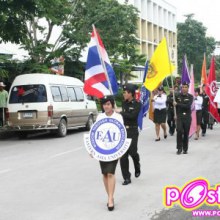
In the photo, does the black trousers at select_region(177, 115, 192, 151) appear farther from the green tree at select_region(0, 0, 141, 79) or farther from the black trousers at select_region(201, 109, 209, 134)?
the green tree at select_region(0, 0, 141, 79)

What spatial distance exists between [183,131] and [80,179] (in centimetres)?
390

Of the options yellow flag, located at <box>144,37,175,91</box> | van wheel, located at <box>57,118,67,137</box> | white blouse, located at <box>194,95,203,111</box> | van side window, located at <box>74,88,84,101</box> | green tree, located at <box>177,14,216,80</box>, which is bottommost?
van wheel, located at <box>57,118,67,137</box>

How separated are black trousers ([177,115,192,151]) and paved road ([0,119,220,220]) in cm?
29

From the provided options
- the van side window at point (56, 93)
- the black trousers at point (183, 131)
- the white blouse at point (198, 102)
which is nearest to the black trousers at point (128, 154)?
the black trousers at point (183, 131)

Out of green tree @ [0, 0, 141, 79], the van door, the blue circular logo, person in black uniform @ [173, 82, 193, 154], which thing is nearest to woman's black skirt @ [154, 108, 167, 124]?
person in black uniform @ [173, 82, 193, 154]

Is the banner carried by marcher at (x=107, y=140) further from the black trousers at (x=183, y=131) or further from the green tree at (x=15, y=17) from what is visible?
the green tree at (x=15, y=17)

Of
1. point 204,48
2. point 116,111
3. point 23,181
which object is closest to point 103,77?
point 116,111

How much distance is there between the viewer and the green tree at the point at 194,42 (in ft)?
267

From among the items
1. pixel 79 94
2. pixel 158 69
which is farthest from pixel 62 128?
pixel 158 69

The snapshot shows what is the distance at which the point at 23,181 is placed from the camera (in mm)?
8766

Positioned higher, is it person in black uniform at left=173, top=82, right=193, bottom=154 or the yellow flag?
the yellow flag

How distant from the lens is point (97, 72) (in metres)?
8.46

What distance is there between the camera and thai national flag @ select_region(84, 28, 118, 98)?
839 centimetres

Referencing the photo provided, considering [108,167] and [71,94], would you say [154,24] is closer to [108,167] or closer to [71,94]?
[71,94]
